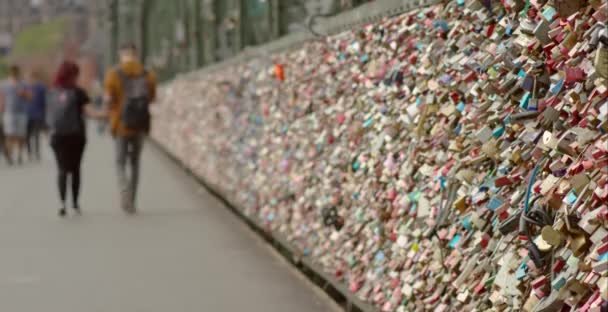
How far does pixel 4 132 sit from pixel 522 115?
20.9 metres

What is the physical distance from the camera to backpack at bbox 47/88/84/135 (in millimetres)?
12945

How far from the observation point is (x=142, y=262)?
30.0 feet

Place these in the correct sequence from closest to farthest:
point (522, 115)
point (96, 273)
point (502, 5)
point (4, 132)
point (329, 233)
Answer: point (522, 115) < point (502, 5) < point (329, 233) < point (96, 273) < point (4, 132)

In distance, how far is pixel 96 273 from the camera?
855 centimetres

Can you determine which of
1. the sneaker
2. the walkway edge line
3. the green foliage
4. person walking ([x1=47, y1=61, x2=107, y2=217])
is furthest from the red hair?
the green foliage

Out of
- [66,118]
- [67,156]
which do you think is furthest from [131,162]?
[66,118]

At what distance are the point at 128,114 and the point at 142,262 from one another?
4.36 metres

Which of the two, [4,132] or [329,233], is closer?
[329,233]

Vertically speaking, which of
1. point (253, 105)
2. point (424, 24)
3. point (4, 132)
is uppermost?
point (424, 24)

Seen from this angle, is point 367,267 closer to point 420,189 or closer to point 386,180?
point 386,180

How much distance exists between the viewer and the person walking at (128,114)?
13.3 metres

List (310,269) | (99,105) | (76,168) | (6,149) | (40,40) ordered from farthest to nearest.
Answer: (40,40) → (99,105) → (6,149) → (76,168) → (310,269)

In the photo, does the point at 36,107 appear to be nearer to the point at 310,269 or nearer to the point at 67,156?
the point at 67,156

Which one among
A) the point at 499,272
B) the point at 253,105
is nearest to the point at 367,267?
the point at 499,272
